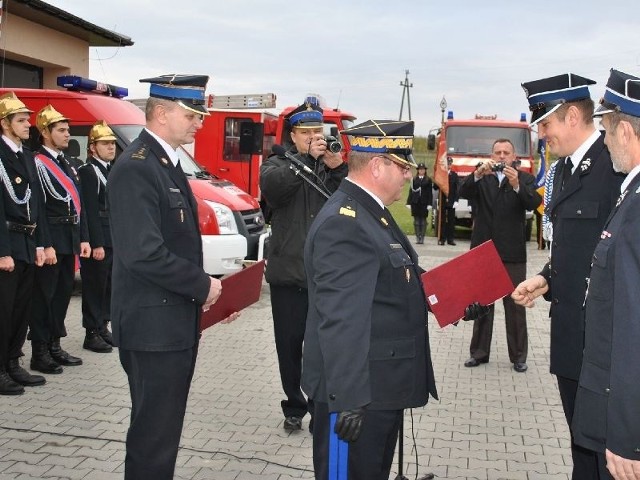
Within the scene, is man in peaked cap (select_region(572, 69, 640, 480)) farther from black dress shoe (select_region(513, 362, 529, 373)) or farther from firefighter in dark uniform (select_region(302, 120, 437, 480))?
black dress shoe (select_region(513, 362, 529, 373))

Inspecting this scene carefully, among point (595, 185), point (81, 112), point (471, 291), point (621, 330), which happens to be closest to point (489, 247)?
point (471, 291)

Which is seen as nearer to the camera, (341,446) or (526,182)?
(341,446)

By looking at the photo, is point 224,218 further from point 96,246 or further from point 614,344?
point 614,344

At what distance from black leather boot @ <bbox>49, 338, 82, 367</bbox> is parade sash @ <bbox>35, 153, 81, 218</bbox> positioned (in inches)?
51.3

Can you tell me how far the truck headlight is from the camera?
1072cm

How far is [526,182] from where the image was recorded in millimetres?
7965

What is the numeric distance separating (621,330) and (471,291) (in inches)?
62.9

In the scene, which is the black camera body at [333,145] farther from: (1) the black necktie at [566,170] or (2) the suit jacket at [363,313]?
(2) the suit jacket at [363,313]

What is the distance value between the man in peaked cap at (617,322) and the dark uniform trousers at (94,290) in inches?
244

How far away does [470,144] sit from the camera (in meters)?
21.8

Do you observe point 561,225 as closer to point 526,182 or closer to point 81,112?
point 526,182

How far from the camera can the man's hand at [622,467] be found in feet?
8.59

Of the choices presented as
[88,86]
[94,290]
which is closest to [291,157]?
[94,290]

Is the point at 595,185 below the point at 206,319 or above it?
above
